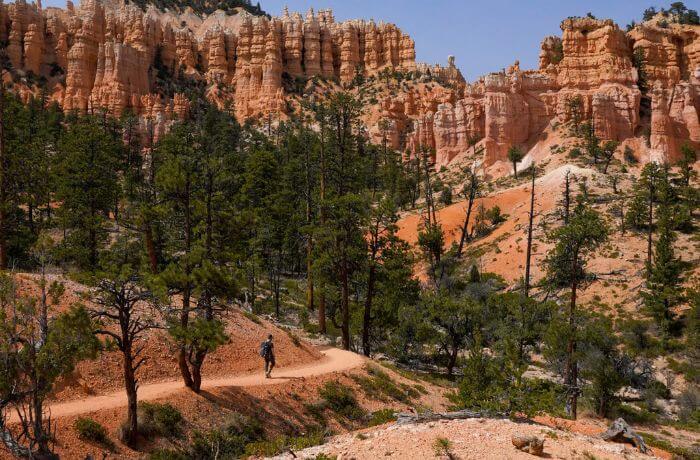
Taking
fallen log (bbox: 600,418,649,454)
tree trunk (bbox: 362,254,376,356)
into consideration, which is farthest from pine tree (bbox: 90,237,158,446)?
tree trunk (bbox: 362,254,376,356)

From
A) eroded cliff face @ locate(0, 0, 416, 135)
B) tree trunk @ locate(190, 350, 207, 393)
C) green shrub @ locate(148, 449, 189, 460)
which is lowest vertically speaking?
green shrub @ locate(148, 449, 189, 460)

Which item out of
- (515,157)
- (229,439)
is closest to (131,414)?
(229,439)

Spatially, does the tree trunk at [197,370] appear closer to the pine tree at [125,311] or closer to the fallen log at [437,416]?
the pine tree at [125,311]

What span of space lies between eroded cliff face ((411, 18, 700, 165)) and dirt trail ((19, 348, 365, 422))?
175 ft

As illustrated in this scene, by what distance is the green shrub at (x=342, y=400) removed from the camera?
59.0 ft

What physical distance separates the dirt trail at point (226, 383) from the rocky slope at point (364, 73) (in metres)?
52.3

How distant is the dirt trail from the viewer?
1323cm

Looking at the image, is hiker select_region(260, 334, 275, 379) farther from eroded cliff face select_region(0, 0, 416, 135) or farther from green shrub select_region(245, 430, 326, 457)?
eroded cliff face select_region(0, 0, 416, 135)

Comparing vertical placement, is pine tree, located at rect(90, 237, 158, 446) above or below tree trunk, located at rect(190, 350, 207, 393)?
above

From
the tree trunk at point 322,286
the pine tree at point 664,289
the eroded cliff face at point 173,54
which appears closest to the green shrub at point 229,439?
the tree trunk at point 322,286

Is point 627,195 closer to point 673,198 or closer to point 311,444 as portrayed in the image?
point 673,198

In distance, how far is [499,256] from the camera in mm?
47781

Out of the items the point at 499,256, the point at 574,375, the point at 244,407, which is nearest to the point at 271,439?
the point at 244,407

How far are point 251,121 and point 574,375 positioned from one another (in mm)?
79294
